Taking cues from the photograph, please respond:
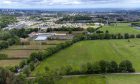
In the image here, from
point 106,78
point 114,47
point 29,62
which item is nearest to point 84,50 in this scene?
point 114,47

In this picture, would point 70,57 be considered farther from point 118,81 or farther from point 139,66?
point 118,81

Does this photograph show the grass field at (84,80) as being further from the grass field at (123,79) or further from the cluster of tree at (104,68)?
the cluster of tree at (104,68)

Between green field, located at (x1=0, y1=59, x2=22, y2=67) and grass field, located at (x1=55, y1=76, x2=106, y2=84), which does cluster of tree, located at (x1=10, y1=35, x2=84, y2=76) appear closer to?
green field, located at (x1=0, y1=59, x2=22, y2=67)

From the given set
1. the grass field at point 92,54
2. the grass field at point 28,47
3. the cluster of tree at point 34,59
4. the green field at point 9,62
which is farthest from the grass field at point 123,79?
the grass field at point 28,47

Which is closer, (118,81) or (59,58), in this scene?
(118,81)

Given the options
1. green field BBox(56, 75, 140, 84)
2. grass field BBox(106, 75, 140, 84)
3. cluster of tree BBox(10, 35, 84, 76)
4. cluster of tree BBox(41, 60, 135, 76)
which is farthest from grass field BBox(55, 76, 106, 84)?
cluster of tree BBox(10, 35, 84, 76)
